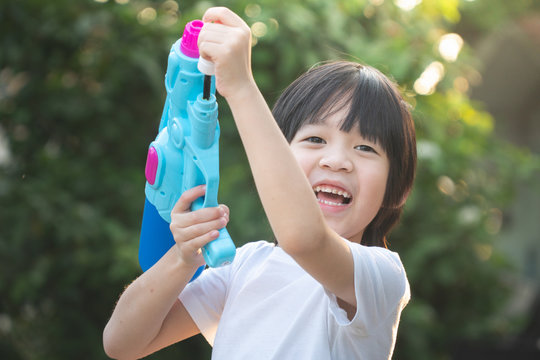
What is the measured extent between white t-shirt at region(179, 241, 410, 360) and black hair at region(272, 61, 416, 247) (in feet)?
0.64

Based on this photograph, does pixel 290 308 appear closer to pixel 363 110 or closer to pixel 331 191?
pixel 331 191

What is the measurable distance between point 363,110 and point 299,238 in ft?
1.14

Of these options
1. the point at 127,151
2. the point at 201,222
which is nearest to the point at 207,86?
the point at 201,222

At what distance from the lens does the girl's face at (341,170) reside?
102 cm

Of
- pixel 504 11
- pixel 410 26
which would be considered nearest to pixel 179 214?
pixel 410 26

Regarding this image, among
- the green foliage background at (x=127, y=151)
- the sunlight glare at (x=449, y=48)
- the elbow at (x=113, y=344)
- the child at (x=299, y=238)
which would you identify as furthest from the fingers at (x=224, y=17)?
the sunlight glare at (x=449, y=48)

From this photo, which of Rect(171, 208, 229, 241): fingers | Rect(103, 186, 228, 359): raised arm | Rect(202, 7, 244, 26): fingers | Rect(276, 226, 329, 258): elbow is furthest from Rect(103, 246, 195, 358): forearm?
Rect(202, 7, 244, 26): fingers

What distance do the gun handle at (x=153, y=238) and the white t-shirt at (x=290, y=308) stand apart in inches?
3.3

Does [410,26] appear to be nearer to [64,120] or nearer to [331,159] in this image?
[64,120]

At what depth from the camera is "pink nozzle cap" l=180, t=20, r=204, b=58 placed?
855 millimetres

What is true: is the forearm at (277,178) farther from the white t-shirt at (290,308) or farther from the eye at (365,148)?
the eye at (365,148)

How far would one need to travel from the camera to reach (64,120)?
253 centimetres

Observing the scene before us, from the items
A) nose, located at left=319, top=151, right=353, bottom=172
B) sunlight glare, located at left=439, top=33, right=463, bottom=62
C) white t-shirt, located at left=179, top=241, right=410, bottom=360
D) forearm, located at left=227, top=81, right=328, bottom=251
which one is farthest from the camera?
sunlight glare, located at left=439, top=33, right=463, bottom=62

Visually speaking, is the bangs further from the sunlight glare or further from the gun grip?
the sunlight glare
